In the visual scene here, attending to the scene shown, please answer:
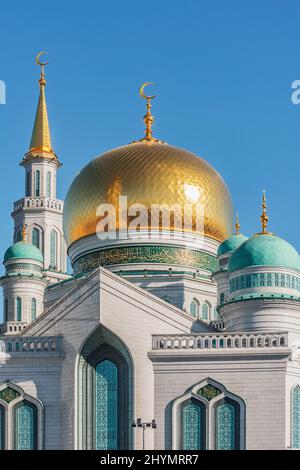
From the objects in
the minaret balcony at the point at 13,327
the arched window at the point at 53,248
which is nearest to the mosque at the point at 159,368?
the minaret balcony at the point at 13,327

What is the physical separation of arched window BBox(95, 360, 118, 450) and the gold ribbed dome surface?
1013cm

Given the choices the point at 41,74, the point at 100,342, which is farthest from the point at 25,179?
the point at 100,342

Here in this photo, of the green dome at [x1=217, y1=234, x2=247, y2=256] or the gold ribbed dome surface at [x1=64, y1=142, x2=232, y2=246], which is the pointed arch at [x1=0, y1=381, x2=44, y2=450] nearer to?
the gold ribbed dome surface at [x1=64, y1=142, x2=232, y2=246]

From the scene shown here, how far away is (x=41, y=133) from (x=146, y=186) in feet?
33.3

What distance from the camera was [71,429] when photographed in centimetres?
4284

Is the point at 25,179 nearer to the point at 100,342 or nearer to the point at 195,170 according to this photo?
the point at 195,170

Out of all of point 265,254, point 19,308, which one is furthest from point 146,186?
point 265,254

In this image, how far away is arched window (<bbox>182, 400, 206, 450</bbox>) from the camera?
139 feet

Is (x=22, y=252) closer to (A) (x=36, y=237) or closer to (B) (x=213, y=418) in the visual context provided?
(A) (x=36, y=237)

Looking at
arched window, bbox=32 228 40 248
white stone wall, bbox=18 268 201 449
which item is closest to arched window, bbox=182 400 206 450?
white stone wall, bbox=18 268 201 449

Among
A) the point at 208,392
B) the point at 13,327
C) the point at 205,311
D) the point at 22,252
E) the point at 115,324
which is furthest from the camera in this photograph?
the point at 22,252

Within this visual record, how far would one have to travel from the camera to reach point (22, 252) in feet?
175

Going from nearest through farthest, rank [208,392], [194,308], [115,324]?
[208,392]
[115,324]
[194,308]

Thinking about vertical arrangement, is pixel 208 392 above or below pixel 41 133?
below
